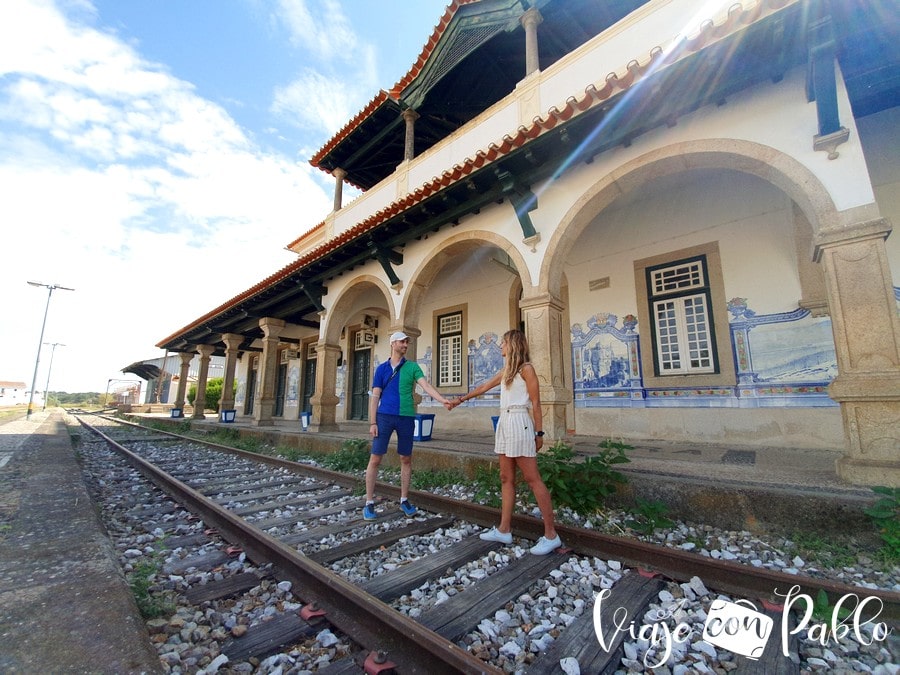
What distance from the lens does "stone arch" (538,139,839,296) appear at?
12.4 ft

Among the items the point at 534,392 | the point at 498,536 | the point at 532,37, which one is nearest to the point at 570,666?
the point at 498,536

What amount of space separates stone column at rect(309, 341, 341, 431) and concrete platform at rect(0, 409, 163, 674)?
5973 mm

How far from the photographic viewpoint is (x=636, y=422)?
6.81 m

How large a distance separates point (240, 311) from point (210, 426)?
382cm

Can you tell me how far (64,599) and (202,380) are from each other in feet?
59.2

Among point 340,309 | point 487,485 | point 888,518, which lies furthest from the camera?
point 340,309

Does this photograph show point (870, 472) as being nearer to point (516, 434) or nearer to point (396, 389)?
point (516, 434)

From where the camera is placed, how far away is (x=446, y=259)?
24.3ft

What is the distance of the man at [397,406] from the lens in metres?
3.87

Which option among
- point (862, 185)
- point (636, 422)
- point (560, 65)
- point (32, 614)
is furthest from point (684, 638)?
point (560, 65)

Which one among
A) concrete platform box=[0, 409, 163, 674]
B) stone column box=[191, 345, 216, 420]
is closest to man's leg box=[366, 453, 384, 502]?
concrete platform box=[0, 409, 163, 674]

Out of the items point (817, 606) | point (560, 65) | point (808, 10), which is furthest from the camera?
point (560, 65)

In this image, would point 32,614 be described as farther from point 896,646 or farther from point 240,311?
point 240,311

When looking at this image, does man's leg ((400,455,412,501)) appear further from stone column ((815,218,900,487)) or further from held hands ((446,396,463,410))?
stone column ((815,218,900,487))
